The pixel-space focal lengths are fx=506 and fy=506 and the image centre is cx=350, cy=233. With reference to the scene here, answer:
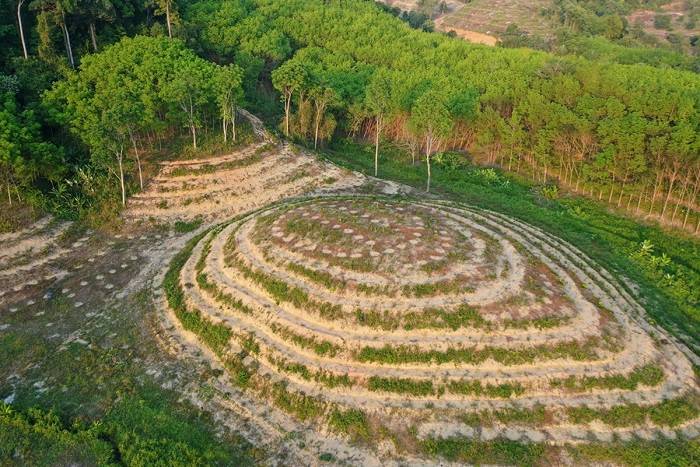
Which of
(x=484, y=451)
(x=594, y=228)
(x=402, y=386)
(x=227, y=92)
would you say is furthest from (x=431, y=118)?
(x=484, y=451)

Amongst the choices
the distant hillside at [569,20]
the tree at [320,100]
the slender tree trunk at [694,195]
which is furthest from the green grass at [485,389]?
the distant hillside at [569,20]

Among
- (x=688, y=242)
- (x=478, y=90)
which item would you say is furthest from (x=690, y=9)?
(x=688, y=242)

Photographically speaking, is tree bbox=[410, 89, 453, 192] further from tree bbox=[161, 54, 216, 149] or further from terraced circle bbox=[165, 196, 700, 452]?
tree bbox=[161, 54, 216, 149]

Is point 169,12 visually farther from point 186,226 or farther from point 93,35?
point 186,226

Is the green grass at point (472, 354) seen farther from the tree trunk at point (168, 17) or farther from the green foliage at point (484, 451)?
the tree trunk at point (168, 17)

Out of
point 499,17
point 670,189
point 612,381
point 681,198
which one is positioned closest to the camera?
point 612,381

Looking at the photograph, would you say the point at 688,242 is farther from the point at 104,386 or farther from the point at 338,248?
the point at 104,386
